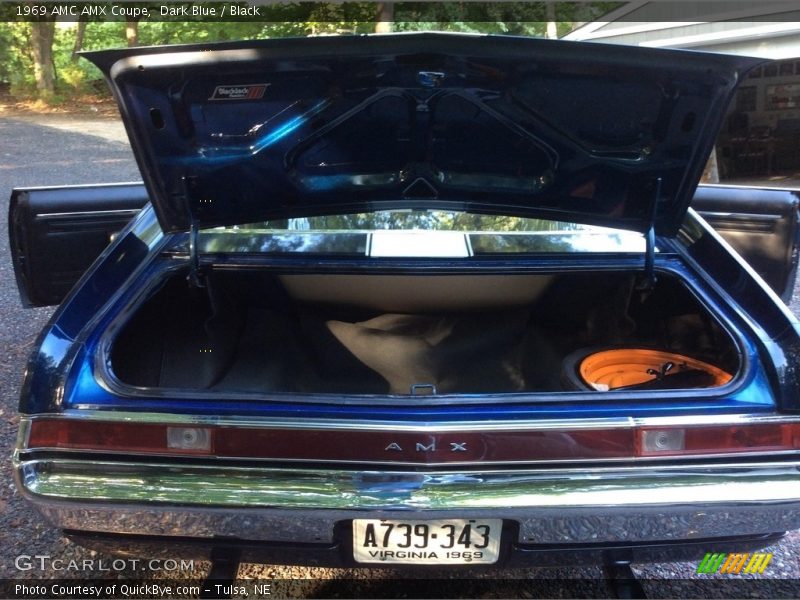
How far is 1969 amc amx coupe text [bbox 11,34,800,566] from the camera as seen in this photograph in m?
1.93

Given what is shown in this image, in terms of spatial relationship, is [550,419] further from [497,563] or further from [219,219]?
[219,219]

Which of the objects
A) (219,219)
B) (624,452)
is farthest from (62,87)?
(624,452)

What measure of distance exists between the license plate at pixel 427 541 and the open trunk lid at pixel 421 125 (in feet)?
3.73

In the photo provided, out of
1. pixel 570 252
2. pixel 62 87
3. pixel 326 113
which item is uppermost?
pixel 326 113

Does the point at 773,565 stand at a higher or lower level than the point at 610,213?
lower

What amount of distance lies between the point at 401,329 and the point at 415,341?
129 millimetres

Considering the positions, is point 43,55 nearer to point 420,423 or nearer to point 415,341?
point 415,341

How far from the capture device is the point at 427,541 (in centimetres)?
196

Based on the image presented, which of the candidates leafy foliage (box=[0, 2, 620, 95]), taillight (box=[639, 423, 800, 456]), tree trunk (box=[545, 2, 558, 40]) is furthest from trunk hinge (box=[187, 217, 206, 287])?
tree trunk (box=[545, 2, 558, 40])

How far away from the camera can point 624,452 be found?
6.40ft

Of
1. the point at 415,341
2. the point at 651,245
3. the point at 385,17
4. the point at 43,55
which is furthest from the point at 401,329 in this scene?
the point at 43,55

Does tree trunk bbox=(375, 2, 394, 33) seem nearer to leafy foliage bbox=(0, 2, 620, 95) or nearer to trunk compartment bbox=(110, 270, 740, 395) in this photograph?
leafy foliage bbox=(0, 2, 620, 95)

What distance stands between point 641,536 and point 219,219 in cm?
165

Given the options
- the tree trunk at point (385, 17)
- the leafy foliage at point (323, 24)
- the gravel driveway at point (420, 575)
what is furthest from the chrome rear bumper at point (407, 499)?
the tree trunk at point (385, 17)
